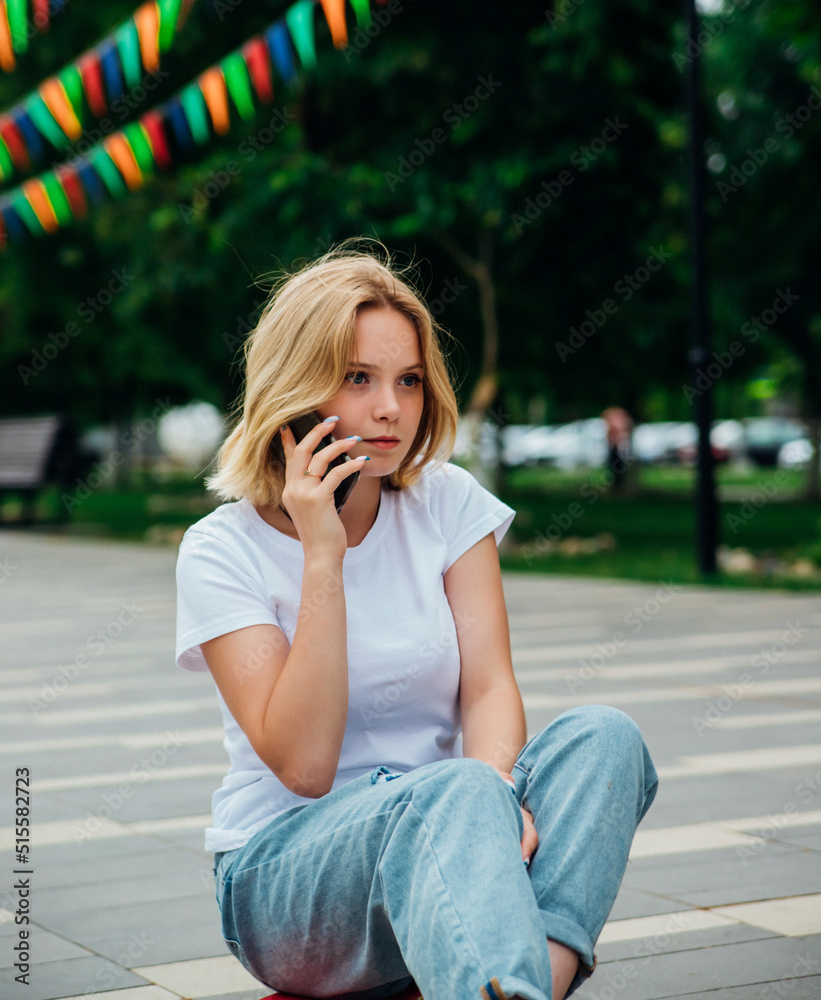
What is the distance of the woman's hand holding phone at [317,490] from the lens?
99.1 inches

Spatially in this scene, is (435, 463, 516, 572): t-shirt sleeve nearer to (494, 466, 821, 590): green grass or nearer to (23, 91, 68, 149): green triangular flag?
(494, 466, 821, 590): green grass

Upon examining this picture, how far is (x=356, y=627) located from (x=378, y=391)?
0.43 metres

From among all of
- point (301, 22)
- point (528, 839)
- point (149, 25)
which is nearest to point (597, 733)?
point (528, 839)

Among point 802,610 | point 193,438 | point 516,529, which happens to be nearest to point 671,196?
point 516,529

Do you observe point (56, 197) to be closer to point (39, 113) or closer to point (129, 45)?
point (39, 113)

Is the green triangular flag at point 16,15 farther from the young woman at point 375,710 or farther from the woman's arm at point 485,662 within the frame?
the woman's arm at point 485,662

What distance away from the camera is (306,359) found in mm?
2561

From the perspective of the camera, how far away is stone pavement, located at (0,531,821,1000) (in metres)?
3.25

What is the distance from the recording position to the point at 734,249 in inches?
829

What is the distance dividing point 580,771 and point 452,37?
13622 millimetres

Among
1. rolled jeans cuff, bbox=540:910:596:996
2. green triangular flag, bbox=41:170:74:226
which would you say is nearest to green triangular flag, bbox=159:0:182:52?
green triangular flag, bbox=41:170:74:226

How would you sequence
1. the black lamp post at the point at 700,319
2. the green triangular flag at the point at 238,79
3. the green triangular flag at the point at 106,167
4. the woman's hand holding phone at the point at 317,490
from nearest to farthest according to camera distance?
the woman's hand holding phone at the point at 317,490
the green triangular flag at the point at 238,79
the black lamp post at the point at 700,319
the green triangular flag at the point at 106,167

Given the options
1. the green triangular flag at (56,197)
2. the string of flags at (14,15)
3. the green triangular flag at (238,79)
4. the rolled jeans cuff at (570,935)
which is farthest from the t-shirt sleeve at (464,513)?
the green triangular flag at (56,197)

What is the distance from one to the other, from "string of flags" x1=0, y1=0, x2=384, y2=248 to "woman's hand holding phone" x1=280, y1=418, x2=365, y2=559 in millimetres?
8057
